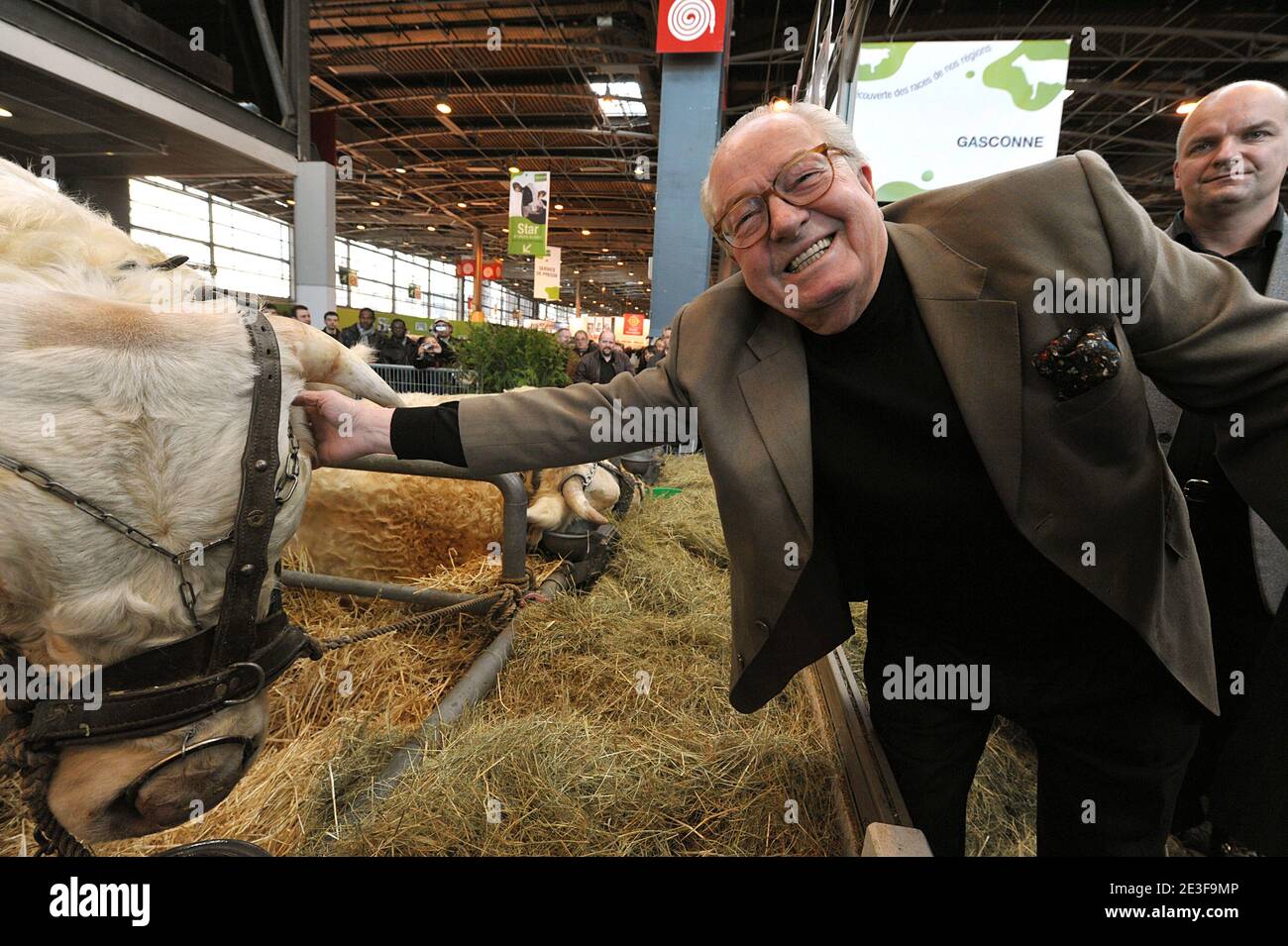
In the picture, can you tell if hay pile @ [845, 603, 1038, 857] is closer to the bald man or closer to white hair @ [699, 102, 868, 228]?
the bald man

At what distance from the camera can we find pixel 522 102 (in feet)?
54.3

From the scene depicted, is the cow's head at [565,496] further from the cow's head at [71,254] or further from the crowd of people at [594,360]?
the crowd of people at [594,360]

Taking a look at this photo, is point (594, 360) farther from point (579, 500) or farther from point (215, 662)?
point (215, 662)

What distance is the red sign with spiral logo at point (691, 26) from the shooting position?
23.1 feet

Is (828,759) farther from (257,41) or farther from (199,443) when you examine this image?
(257,41)

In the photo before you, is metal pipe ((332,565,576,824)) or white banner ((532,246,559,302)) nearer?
metal pipe ((332,565,576,824))

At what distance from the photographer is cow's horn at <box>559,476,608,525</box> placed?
11.3ft

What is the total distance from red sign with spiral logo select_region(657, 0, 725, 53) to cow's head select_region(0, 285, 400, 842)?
7523 millimetres

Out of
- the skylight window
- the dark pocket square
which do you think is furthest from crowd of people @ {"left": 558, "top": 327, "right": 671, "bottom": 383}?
the dark pocket square

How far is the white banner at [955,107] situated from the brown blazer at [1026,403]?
3899 millimetres

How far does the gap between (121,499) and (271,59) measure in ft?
31.1

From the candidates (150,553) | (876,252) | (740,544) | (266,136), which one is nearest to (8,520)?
(150,553)

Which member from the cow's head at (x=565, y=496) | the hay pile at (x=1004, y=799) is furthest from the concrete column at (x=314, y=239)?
the hay pile at (x=1004, y=799)

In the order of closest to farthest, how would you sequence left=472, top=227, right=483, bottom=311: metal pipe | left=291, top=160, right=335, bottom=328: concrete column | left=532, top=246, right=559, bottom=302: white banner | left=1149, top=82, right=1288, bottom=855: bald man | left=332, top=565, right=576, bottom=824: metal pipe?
left=332, top=565, right=576, bottom=824: metal pipe → left=1149, top=82, right=1288, bottom=855: bald man → left=291, top=160, right=335, bottom=328: concrete column → left=532, top=246, right=559, bottom=302: white banner → left=472, top=227, right=483, bottom=311: metal pipe
